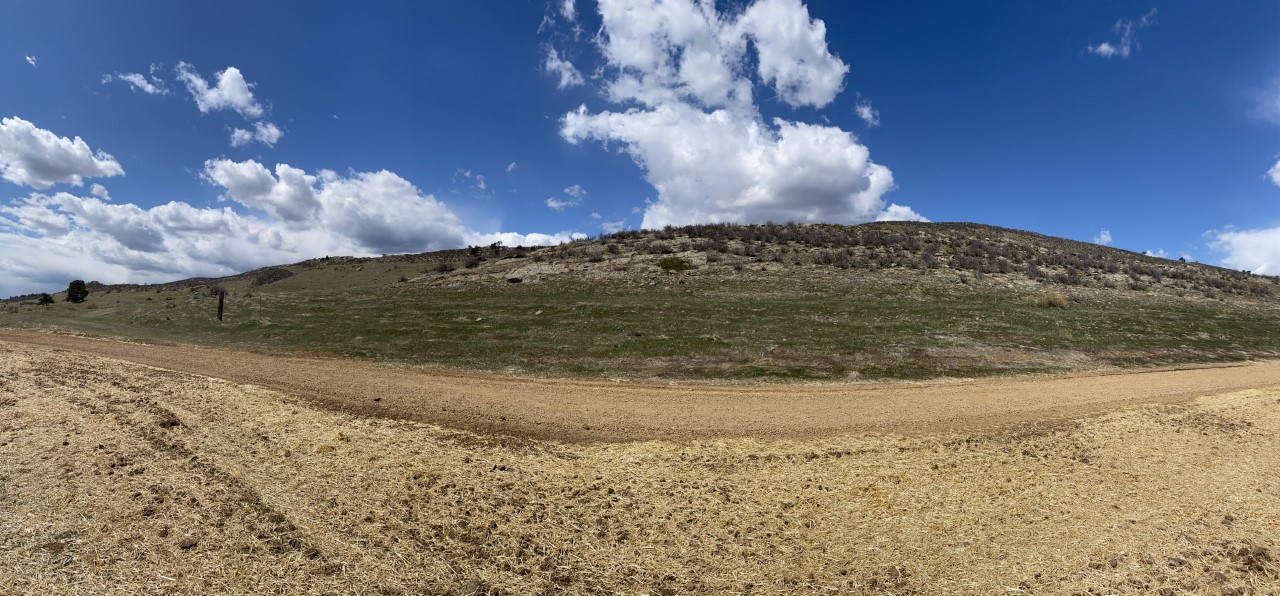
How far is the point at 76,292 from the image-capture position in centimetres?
4188

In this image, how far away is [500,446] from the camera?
9969 mm

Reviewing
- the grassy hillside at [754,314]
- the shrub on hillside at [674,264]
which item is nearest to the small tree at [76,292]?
the grassy hillside at [754,314]

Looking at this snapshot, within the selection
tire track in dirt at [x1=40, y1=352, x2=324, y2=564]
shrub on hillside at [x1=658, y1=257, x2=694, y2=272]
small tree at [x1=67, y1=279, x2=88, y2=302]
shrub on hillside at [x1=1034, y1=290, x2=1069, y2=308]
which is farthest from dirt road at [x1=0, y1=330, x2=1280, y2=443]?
small tree at [x1=67, y1=279, x2=88, y2=302]

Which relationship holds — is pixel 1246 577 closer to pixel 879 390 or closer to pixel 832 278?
pixel 879 390

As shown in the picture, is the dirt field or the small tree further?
the small tree

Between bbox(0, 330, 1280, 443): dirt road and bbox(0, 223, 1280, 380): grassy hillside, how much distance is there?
1816mm

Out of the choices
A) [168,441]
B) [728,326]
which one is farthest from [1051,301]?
[168,441]

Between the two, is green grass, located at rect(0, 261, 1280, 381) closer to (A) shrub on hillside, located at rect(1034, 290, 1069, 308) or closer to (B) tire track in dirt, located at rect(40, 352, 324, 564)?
(A) shrub on hillside, located at rect(1034, 290, 1069, 308)

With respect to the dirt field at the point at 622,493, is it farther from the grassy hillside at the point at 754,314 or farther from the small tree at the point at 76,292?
the small tree at the point at 76,292

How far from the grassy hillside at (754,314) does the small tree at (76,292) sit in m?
1.20

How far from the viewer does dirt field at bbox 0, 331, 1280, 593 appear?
6035mm

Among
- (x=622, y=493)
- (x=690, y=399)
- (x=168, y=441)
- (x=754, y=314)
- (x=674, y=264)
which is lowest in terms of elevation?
(x=622, y=493)

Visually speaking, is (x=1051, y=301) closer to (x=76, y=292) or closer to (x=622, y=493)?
(x=622, y=493)

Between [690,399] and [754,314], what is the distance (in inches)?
518
